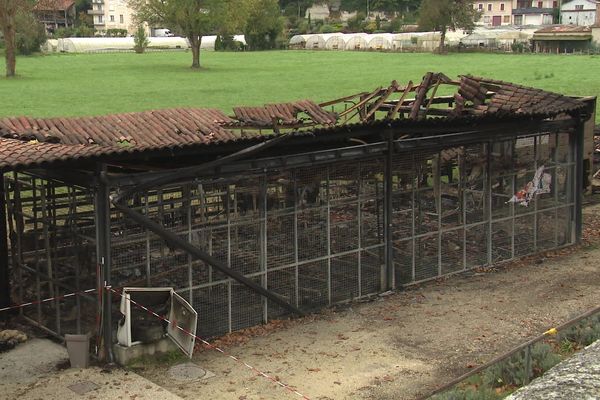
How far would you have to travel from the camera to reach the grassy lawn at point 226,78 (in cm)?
4391

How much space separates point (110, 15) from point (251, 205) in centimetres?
14790

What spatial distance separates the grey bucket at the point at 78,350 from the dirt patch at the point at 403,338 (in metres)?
0.79

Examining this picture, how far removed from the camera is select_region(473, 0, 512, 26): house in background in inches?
6014

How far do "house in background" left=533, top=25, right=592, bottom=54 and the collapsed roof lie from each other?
88729 mm

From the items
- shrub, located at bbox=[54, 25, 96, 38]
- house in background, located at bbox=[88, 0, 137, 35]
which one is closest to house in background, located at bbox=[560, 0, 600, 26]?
house in background, located at bbox=[88, 0, 137, 35]

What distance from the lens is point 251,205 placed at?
13.5 m

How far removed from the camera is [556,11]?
5699 inches

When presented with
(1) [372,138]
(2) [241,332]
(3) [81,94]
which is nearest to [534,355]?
(2) [241,332]

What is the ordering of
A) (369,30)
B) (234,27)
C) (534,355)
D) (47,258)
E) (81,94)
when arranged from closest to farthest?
A: (534,355) < (47,258) < (81,94) < (234,27) < (369,30)

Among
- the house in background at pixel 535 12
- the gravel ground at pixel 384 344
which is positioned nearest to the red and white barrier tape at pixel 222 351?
the gravel ground at pixel 384 344

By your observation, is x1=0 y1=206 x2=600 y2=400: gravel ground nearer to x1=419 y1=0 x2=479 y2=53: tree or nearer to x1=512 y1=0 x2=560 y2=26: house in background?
x1=419 y1=0 x2=479 y2=53: tree

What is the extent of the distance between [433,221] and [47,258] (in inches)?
263

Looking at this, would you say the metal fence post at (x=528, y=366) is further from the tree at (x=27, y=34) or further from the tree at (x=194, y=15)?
the tree at (x=27, y=34)

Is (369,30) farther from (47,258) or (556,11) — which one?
(47,258)
